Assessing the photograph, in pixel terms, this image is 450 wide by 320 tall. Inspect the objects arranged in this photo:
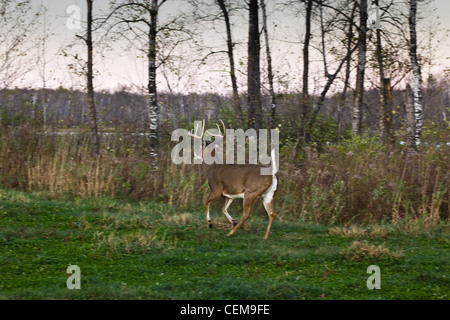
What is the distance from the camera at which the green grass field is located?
6.05 metres

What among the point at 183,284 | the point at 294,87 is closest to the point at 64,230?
the point at 183,284

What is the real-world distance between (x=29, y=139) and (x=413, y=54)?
11.0 m

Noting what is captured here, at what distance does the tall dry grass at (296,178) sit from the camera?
11.0 metres

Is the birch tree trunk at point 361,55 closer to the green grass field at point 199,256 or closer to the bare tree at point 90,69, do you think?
the green grass field at point 199,256

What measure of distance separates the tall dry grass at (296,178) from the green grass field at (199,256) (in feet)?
2.88

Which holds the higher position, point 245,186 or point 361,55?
point 361,55

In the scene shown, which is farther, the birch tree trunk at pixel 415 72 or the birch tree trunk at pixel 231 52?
the birch tree trunk at pixel 231 52

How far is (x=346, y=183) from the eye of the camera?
1161 centimetres

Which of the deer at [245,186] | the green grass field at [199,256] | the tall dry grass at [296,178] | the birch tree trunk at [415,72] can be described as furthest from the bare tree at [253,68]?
the deer at [245,186]

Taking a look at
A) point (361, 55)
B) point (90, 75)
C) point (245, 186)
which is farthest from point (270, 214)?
point (90, 75)

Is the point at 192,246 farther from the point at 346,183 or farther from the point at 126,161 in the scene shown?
the point at 126,161

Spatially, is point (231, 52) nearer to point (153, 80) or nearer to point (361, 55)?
point (361, 55)

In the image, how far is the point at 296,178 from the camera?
11984 millimetres

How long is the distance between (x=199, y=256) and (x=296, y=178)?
4893 millimetres
